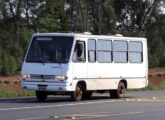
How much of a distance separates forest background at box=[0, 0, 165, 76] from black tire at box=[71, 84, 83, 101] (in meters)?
20.6

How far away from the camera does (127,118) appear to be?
18109 mm

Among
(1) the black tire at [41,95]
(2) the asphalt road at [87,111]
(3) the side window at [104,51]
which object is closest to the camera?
(2) the asphalt road at [87,111]

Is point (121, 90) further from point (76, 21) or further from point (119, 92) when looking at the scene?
point (76, 21)

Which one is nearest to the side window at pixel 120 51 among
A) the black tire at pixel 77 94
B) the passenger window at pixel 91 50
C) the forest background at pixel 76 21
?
the passenger window at pixel 91 50

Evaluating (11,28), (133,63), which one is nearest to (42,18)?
(11,28)

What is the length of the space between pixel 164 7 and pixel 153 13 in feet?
4.39

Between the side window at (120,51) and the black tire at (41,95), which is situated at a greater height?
the side window at (120,51)

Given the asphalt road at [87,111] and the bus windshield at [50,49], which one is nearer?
the asphalt road at [87,111]

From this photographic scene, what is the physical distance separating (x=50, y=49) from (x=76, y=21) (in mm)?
31991

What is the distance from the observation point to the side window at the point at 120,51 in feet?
91.2

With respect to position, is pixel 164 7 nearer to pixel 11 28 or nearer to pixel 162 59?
pixel 162 59

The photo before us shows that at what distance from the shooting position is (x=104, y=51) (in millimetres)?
27078

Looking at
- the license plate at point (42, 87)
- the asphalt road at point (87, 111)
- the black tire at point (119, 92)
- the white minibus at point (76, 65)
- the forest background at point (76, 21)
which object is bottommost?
the asphalt road at point (87, 111)

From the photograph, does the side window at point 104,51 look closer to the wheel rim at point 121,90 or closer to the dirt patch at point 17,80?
the wheel rim at point 121,90
